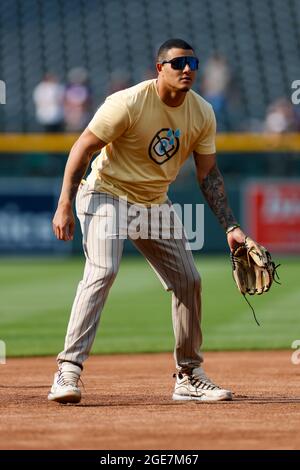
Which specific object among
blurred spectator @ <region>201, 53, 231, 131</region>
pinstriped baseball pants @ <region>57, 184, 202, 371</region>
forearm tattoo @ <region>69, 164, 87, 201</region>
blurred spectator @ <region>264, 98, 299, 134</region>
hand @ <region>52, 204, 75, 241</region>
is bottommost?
pinstriped baseball pants @ <region>57, 184, 202, 371</region>

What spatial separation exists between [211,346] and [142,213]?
352 centimetres

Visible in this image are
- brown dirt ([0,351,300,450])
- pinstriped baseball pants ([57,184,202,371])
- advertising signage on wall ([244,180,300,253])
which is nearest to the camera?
brown dirt ([0,351,300,450])

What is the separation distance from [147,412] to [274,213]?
13.0m

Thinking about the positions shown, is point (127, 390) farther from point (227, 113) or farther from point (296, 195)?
point (227, 113)

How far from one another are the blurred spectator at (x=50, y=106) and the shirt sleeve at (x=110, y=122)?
1303 cm

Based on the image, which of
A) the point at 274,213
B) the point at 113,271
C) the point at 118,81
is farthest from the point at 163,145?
the point at 118,81

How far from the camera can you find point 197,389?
546 cm

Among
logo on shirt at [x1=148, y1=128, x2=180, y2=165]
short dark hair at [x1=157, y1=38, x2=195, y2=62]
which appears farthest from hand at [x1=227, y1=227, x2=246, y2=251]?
short dark hair at [x1=157, y1=38, x2=195, y2=62]

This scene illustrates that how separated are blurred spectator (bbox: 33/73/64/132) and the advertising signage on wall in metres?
3.52

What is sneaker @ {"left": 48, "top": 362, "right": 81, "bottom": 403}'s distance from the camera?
5.09 metres

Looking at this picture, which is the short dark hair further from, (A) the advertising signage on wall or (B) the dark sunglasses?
(A) the advertising signage on wall

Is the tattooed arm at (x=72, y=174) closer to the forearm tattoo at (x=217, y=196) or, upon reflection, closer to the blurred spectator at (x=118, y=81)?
the forearm tattoo at (x=217, y=196)

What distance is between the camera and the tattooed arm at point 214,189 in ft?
17.9
